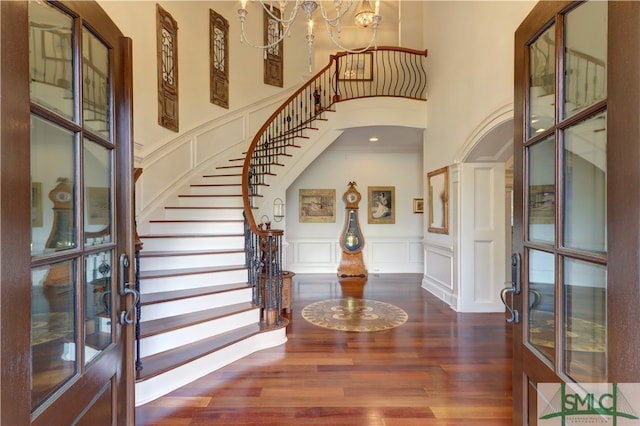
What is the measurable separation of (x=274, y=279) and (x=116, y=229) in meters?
2.35

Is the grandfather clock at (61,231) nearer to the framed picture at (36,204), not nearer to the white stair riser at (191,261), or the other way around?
the framed picture at (36,204)

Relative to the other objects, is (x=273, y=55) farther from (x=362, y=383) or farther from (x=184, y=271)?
(x=362, y=383)

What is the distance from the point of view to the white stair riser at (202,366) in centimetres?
208

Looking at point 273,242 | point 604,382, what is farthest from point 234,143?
point 604,382

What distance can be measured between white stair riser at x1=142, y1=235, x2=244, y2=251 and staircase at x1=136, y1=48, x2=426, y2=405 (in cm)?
1

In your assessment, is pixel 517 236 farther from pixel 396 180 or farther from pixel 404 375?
pixel 396 180

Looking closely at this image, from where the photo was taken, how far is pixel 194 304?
282cm

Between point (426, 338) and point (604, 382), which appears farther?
point (426, 338)

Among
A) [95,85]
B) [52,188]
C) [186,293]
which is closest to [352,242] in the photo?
[186,293]

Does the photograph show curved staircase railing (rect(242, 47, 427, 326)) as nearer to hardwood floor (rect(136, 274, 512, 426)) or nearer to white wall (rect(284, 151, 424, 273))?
hardwood floor (rect(136, 274, 512, 426))

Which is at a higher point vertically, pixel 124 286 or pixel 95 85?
pixel 95 85

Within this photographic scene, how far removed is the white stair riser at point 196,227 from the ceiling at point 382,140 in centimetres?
258

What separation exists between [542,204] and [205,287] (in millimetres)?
2924

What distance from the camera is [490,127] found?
3.20 m
